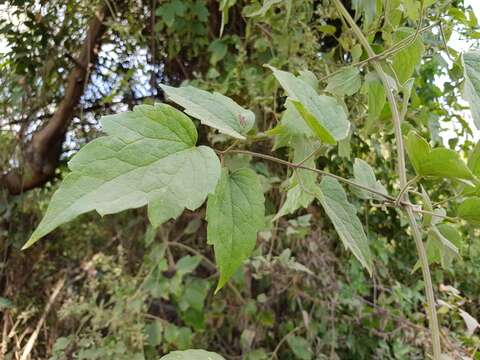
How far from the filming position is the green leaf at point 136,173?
24cm

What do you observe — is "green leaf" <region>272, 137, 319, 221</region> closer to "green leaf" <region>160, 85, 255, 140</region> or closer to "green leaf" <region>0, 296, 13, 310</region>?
"green leaf" <region>160, 85, 255, 140</region>

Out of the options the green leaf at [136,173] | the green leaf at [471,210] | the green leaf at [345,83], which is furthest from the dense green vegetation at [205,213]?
the green leaf at [136,173]

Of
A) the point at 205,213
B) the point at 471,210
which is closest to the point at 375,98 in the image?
the point at 471,210

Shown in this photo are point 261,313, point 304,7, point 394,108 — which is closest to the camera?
point 394,108

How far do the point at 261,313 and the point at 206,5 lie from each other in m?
0.75

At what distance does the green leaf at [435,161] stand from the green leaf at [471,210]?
42 millimetres

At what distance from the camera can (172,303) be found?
1.12 metres

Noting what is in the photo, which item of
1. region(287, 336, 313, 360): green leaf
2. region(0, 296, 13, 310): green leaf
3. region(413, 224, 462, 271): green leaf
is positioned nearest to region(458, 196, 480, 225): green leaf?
region(413, 224, 462, 271): green leaf

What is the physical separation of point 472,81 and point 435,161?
12 cm

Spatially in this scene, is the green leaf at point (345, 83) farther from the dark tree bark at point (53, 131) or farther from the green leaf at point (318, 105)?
the dark tree bark at point (53, 131)

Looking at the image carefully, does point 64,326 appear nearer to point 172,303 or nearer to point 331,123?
point 172,303

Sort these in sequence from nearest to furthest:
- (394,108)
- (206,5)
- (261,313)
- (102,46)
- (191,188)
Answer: (191,188) < (394,108) < (261,313) < (206,5) < (102,46)

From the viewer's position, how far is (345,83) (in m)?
0.46

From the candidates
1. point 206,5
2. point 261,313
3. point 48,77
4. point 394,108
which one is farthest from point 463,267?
point 48,77
